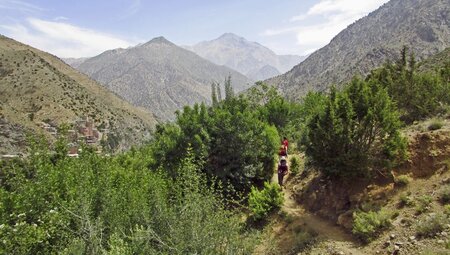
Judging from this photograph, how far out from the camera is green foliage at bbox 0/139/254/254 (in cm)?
768

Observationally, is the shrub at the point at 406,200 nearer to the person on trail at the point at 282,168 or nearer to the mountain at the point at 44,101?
the person on trail at the point at 282,168

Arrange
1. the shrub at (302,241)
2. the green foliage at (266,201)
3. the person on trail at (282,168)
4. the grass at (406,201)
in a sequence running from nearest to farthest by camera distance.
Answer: the grass at (406,201), the shrub at (302,241), the green foliage at (266,201), the person on trail at (282,168)

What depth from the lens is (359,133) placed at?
1191cm

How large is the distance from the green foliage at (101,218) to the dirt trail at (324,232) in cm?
275

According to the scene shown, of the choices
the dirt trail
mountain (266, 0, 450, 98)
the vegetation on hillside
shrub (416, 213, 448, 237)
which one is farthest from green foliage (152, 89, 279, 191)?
mountain (266, 0, 450, 98)

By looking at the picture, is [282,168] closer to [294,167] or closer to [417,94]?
[294,167]

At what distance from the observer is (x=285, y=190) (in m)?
15.4

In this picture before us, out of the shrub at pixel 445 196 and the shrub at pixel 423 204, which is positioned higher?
the shrub at pixel 445 196

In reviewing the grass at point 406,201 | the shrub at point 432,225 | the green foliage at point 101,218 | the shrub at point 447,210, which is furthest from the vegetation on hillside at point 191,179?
the shrub at point 432,225

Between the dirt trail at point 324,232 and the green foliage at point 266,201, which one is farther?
the green foliage at point 266,201

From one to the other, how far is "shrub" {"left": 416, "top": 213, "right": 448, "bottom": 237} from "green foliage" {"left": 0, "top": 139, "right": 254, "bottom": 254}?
4542 millimetres

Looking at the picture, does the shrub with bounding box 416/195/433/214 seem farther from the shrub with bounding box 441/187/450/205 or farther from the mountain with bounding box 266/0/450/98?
the mountain with bounding box 266/0/450/98

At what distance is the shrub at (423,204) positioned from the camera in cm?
1013

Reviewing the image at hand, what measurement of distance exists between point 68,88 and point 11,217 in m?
101
